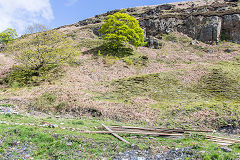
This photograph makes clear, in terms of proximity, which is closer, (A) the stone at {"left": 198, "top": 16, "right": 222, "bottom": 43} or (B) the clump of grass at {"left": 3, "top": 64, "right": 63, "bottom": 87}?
(B) the clump of grass at {"left": 3, "top": 64, "right": 63, "bottom": 87}


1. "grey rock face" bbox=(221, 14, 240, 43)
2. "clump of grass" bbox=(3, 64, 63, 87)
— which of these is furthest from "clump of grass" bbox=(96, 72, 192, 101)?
"grey rock face" bbox=(221, 14, 240, 43)

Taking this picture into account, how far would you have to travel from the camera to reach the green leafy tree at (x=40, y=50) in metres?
24.5

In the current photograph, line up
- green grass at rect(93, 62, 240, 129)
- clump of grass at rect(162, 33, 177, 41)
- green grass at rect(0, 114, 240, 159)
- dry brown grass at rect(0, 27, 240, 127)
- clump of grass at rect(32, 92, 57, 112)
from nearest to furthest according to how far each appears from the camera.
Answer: green grass at rect(0, 114, 240, 159) → green grass at rect(93, 62, 240, 129) → dry brown grass at rect(0, 27, 240, 127) → clump of grass at rect(32, 92, 57, 112) → clump of grass at rect(162, 33, 177, 41)

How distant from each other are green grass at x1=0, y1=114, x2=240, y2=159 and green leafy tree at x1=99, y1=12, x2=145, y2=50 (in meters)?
27.4

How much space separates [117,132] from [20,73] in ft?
75.2

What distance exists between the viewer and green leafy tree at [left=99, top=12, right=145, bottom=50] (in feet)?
112

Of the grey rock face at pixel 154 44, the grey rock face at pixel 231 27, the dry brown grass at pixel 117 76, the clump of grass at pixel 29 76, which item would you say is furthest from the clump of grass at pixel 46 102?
the grey rock face at pixel 231 27

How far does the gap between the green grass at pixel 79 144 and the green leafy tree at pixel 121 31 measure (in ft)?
89.9

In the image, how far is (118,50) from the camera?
36219 mm

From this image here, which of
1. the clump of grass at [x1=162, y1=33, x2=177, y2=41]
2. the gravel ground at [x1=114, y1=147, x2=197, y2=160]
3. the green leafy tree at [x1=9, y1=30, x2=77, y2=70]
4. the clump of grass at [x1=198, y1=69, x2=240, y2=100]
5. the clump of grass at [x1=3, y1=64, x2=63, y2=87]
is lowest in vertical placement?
the gravel ground at [x1=114, y1=147, x2=197, y2=160]

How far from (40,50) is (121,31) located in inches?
690

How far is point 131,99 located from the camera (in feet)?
57.2

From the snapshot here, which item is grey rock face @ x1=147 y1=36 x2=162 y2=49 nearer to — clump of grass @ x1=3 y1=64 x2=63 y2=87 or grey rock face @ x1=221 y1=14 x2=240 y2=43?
grey rock face @ x1=221 y1=14 x2=240 y2=43

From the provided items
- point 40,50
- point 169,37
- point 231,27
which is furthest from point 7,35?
point 231,27
